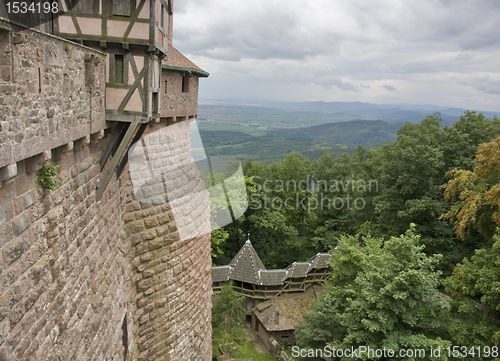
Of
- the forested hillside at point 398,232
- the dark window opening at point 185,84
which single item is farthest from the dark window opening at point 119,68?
the forested hillside at point 398,232

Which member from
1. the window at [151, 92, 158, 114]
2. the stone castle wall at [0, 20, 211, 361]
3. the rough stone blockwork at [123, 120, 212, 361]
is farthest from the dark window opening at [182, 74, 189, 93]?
the window at [151, 92, 158, 114]

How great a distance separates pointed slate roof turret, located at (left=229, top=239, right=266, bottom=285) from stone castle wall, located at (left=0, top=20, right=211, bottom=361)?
50.2 ft

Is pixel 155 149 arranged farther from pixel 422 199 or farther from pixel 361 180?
pixel 361 180

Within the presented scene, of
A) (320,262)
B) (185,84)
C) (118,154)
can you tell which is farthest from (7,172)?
(320,262)

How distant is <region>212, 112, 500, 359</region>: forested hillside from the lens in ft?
38.2

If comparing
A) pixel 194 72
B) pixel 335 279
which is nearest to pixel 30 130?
pixel 194 72

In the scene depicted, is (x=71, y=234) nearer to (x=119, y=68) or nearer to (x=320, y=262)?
(x=119, y=68)

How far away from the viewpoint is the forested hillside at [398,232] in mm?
11656

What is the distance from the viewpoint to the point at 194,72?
7.16 metres

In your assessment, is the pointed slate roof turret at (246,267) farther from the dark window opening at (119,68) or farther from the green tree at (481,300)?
the dark window opening at (119,68)

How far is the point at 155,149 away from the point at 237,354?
48.8ft

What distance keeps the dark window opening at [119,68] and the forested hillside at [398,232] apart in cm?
1010

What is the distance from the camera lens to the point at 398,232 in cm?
2089

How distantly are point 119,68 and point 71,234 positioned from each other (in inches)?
90.0
